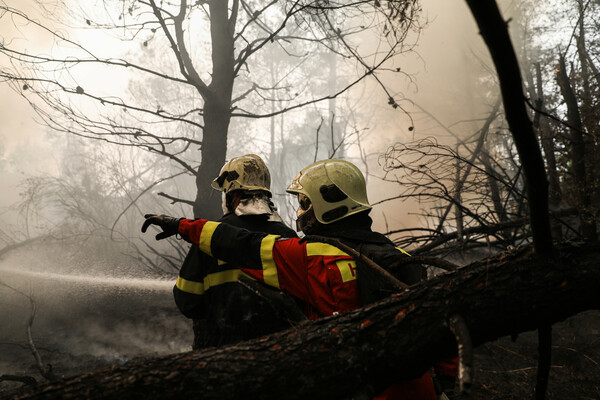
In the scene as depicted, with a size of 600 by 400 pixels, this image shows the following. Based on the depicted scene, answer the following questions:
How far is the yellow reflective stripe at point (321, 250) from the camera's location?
1890 millimetres

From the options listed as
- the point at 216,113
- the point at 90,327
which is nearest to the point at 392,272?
the point at 216,113

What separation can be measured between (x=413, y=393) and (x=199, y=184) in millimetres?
3336

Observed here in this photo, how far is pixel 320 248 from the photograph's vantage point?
6.33 feet

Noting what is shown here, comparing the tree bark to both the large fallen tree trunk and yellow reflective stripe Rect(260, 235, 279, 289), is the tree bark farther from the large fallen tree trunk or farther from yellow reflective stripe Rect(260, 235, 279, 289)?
yellow reflective stripe Rect(260, 235, 279, 289)

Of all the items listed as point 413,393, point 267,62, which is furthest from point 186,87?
point 413,393

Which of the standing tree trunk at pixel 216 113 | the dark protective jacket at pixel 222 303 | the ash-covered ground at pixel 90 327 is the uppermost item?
the standing tree trunk at pixel 216 113

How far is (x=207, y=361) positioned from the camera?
89 cm

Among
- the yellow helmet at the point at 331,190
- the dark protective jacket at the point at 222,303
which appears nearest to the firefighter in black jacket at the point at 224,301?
the dark protective jacket at the point at 222,303

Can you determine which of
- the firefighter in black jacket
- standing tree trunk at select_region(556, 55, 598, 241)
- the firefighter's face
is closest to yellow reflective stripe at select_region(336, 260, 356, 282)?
the firefighter's face

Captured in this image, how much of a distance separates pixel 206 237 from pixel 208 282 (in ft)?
2.09

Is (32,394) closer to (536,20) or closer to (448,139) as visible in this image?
(536,20)

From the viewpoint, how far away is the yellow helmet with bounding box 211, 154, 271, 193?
9.93 ft

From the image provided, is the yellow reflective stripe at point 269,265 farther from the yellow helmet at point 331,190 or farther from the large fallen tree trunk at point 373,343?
the large fallen tree trunk at point 373,343

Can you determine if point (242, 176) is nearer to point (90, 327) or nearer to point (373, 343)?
point (373, 343)
